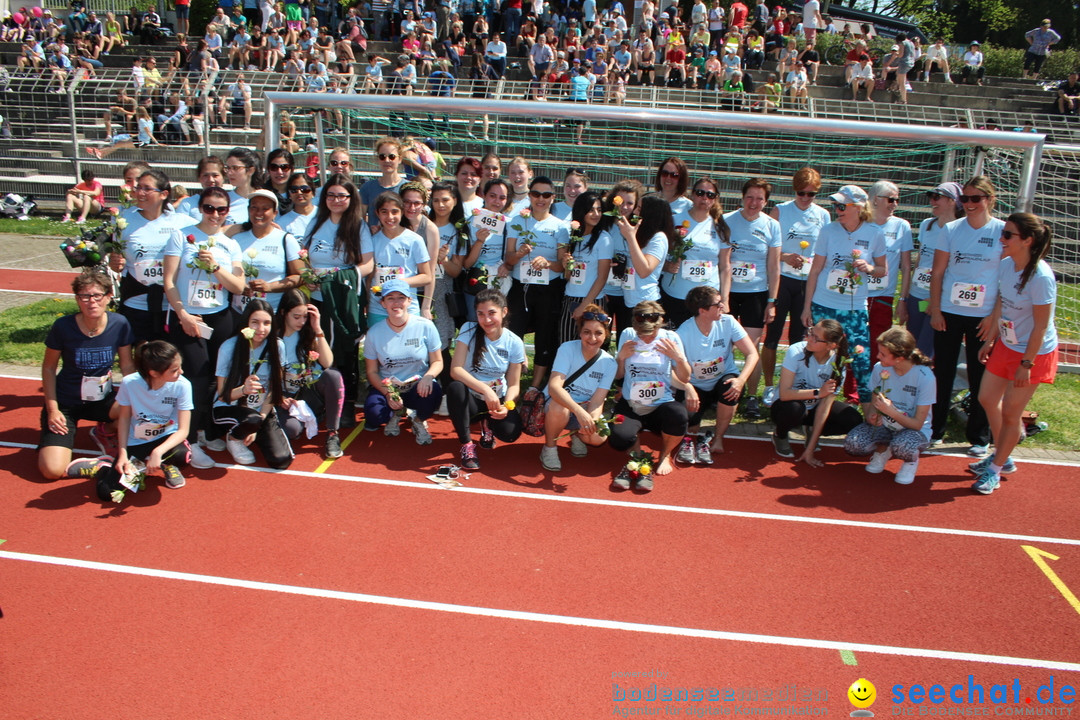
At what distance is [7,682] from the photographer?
3.77 m

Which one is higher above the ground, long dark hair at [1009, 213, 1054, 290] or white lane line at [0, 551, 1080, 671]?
long dark hair at [1009, 213, 1054, 290]

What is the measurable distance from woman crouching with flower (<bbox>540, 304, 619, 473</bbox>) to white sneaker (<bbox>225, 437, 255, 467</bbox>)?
2259 millimetres

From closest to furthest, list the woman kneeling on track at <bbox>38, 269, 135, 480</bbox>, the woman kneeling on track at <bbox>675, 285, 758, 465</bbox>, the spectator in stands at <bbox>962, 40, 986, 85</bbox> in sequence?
1. the woman kneeling on track at <bbox>38, 269, 135, 480</bbox>
2. the woman kneeling on track at <bbox>675, 285, 758, 465</bbox>
3. the spectator in stands at <bbox>962, 40, 986, 85</bbox>

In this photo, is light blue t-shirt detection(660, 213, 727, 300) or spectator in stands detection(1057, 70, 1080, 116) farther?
spectator in stands detection(1057, 70, 1080, 116)

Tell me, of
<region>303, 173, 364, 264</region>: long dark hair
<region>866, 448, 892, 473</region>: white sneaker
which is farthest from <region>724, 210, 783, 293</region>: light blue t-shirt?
<region>303, 173, 364, 264</region>: long dark hair

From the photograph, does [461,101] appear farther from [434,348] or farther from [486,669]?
[486,669]

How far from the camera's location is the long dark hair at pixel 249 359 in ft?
19.5

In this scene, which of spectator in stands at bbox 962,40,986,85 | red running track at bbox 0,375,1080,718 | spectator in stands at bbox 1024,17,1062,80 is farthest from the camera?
spectator in stands at bbox 1024,17,1062,80

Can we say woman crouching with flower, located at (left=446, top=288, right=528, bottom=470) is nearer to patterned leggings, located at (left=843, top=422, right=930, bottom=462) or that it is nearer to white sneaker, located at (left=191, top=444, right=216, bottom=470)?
white sneaker, located at (left=191, top=444, right=216, bottom=470)

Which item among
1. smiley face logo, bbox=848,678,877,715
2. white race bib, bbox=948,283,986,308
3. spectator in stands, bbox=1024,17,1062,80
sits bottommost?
smiley face logo, bbox=848,678,877,715

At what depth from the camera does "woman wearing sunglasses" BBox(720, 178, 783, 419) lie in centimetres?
681

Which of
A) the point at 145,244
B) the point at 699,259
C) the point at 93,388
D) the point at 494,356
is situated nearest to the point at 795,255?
the point at 699,259

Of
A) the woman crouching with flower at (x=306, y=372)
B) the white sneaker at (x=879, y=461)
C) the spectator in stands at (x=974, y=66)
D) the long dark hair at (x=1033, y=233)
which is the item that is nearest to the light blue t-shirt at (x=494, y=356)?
the woman crouching with flower at (x=306, y=372)

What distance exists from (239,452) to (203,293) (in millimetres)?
1250
